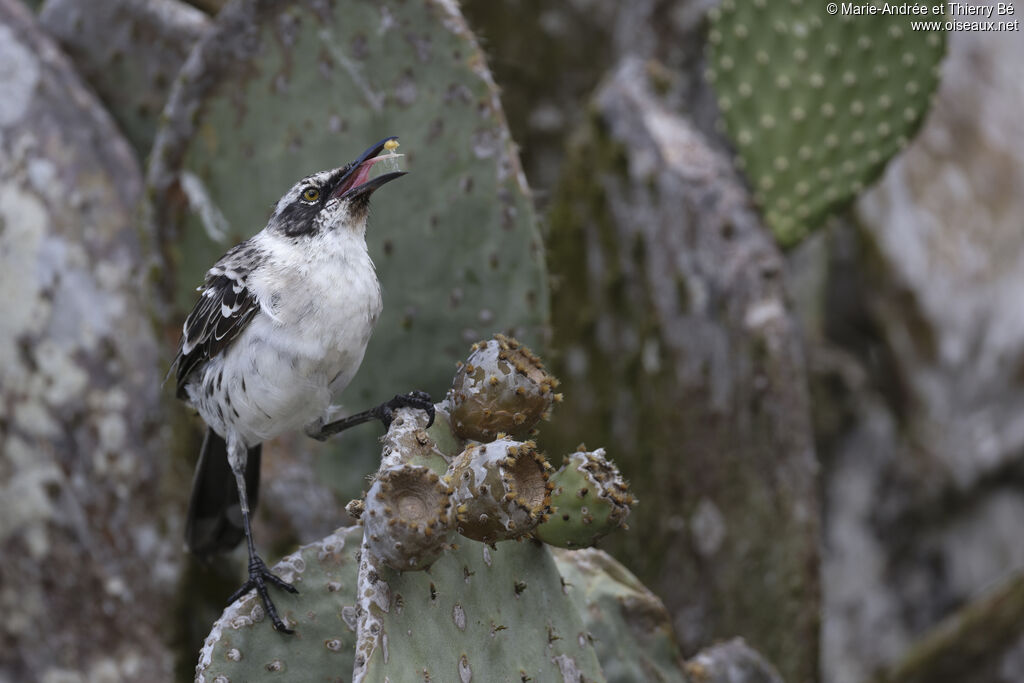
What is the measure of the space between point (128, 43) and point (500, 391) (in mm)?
2147

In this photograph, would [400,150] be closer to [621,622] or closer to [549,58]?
[621,622]

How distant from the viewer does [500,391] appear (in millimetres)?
1326

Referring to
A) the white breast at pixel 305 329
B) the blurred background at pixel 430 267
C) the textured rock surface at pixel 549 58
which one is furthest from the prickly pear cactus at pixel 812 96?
the white breast at pixel 305 329

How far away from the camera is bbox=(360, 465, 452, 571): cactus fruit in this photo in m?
1.13

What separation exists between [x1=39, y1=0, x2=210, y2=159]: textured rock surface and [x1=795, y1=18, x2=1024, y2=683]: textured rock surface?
2.79 metres

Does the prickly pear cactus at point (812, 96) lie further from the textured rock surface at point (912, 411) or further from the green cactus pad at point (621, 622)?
the textured rock surface at point (912, 411)

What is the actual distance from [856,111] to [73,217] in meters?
2.01

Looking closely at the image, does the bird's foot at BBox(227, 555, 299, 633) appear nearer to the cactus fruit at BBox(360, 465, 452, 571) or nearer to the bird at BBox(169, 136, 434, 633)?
the bird at BBox(169, 136, 434, 633)

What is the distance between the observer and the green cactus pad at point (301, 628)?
1467 mm

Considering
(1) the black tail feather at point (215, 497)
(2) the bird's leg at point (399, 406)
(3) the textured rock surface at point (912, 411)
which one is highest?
(2) the bird's leg at point (399, 406)

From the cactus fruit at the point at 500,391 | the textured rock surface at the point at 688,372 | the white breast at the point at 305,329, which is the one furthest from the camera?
the textured rock surface at the point at 688,372

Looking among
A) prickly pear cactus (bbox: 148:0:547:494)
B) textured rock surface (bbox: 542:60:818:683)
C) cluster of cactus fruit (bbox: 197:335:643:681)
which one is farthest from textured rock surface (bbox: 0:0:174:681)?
cluster of cactus fruit (bbox: 197:335:643:681)

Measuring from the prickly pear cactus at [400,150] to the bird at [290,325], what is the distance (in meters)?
0.35

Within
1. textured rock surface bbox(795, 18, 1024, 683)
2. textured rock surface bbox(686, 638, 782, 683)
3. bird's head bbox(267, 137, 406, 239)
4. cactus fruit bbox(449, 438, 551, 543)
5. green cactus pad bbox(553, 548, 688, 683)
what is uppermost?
bird's head bbox(267, 137, 406, 239)
